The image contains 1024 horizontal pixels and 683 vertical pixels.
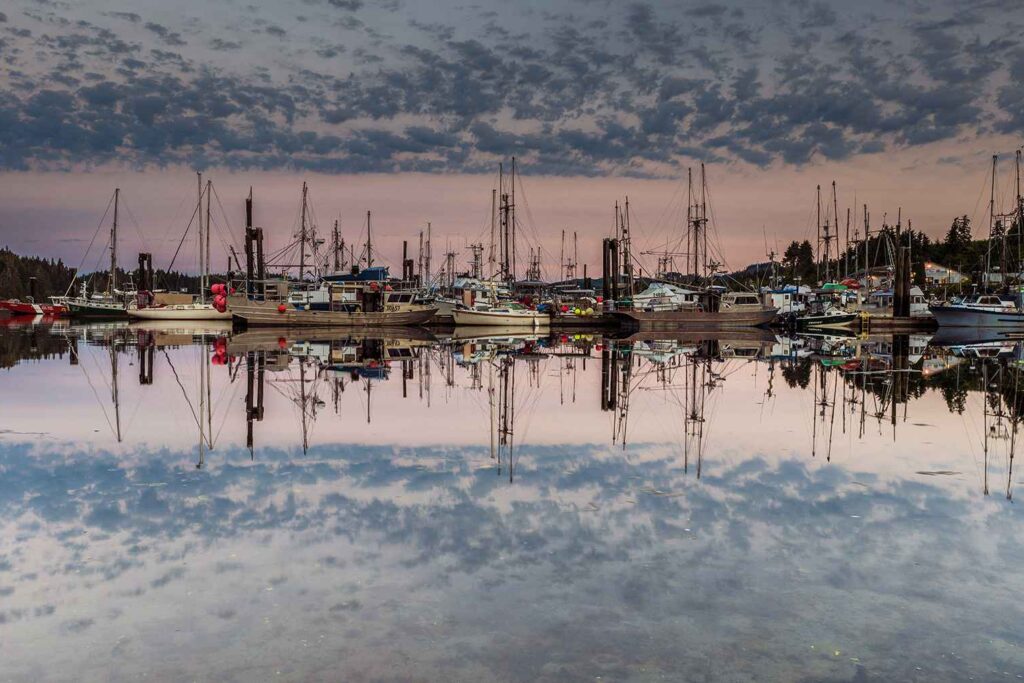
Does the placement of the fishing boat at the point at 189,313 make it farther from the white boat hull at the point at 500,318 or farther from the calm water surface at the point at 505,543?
the calm water surface at the point at 505,543

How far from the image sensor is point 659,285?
95250 millimetres

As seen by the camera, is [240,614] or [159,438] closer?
[240,614]

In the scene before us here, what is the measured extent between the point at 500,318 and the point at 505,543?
64.4 m

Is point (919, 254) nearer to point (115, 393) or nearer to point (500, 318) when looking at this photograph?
point (500, 318)

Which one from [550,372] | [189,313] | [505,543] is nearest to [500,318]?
[189,313]

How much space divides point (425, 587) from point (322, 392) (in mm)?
14793

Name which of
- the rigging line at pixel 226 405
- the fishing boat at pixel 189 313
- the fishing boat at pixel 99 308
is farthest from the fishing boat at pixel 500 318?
the rigging line at pixel 226 405

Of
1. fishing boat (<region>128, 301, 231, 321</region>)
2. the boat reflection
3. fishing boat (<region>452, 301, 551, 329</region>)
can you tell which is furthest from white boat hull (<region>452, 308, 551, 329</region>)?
the boat reflection

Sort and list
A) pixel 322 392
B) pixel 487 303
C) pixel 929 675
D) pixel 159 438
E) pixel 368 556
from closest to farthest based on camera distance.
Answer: pixel 929 675 < pixel 368 556 < pixel 159 438 < pixel 322 392 < pixel 487 303

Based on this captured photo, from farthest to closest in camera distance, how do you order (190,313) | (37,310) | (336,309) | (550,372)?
(37,310) → (190,313) → (336,309) → (550,372)

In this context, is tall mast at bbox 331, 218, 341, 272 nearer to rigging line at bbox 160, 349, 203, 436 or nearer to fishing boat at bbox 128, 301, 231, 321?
fishing boat at bbox 128, 301, 231, 321

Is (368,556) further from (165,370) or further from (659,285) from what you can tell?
(659,285)

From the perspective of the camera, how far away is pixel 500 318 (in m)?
72.4

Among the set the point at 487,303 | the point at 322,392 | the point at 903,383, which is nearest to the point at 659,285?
the point at 487,303
